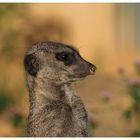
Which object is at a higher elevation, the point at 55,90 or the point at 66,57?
the point at 66,57

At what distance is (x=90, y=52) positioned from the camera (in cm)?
840

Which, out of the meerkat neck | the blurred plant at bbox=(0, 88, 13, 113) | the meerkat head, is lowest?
the blurred plant at bbox=(0, 88, 13, 113)

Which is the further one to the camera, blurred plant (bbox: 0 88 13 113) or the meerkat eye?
blurred plant (bbox: 0 88 13 113)

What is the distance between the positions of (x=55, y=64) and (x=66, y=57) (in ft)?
0.19

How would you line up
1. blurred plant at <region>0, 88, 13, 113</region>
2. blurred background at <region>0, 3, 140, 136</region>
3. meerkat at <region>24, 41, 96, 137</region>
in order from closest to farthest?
meerkat at <region>24, 41, 96, 137</region>
blurred background at <region>0, 3, 140, 136</region>
blurred plant at <region>0, 88, 13, 113</region>

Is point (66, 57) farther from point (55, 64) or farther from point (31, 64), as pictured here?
point (31, 64)

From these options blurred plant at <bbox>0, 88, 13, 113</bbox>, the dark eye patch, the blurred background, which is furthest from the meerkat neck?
blurred plant at <bbox>0, 88, 13, 113</bbox>

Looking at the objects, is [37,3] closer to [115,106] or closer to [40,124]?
[115,106]

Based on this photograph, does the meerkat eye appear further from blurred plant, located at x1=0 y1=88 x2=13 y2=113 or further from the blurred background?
blurred plant, located at x1=0 y1=88 x2=13 y2=113

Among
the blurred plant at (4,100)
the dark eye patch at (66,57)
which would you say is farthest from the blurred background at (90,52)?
the dark eye patch at (66,57)

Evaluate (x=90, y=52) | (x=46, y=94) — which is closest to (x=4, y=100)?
(x=90, y=52)

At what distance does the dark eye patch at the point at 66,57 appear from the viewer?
407 centimetres

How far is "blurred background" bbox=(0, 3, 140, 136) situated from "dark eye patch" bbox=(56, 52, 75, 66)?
1788mm

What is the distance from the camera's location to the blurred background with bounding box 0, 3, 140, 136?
6.73 m
